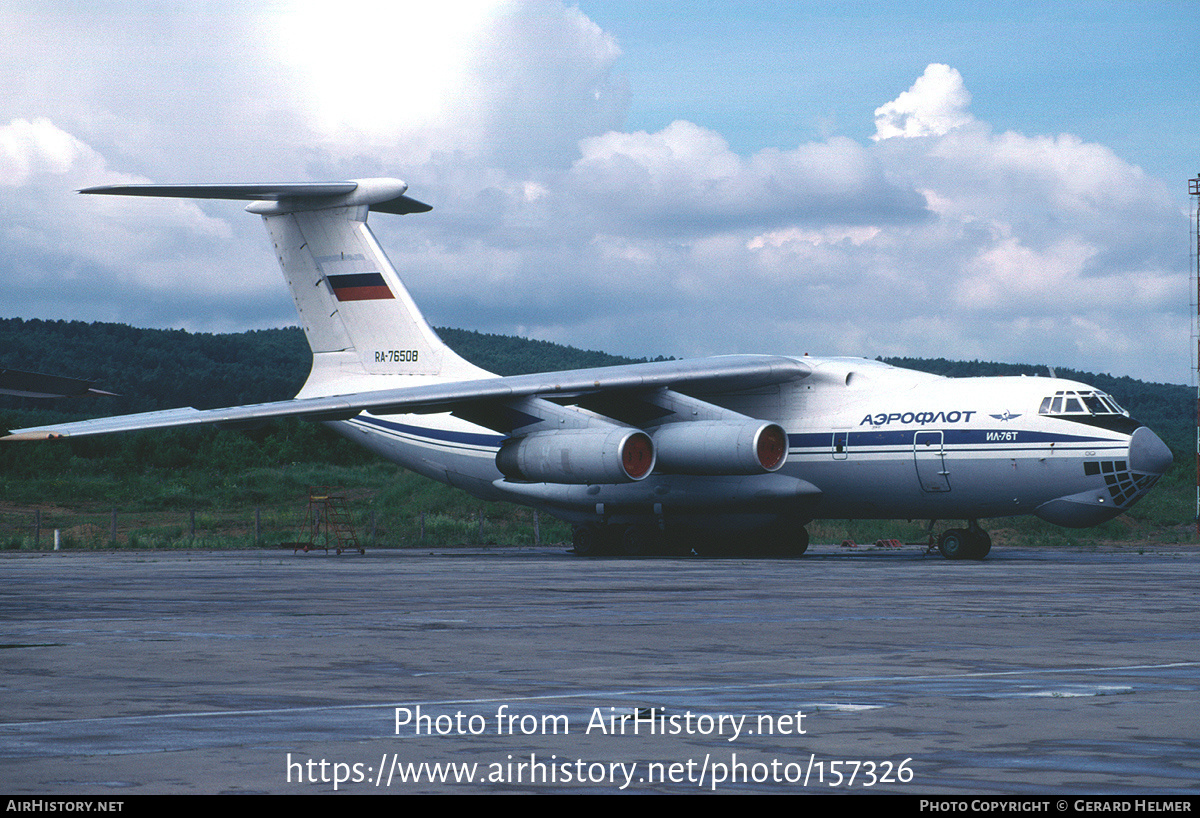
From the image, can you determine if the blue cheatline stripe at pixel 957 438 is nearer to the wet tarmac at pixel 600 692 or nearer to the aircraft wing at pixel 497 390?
the aircraft wing at pixel 497 390

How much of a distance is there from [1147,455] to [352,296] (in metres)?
16.7

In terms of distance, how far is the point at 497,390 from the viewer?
27203mm

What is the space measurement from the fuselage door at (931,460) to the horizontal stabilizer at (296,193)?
12.1 metres

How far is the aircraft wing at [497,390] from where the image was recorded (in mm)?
26812

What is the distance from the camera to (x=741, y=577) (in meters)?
19.5

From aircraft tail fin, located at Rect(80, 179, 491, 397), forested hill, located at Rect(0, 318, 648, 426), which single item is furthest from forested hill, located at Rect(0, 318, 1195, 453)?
aircraft tail fin, located at Rect(80, 179, 491, 397)

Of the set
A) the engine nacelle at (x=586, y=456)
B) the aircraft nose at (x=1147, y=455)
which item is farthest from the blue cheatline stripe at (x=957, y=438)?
the engine nacelle at (x=586, y=456)

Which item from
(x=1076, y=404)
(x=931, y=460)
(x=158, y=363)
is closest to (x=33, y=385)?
(x=931, y=460)

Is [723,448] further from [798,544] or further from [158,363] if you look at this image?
[158,363]

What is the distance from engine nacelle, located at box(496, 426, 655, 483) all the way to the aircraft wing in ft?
3.25

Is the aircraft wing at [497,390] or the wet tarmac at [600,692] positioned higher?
the aircraft wing at [497,390]

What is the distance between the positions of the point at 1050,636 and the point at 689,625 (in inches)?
107
